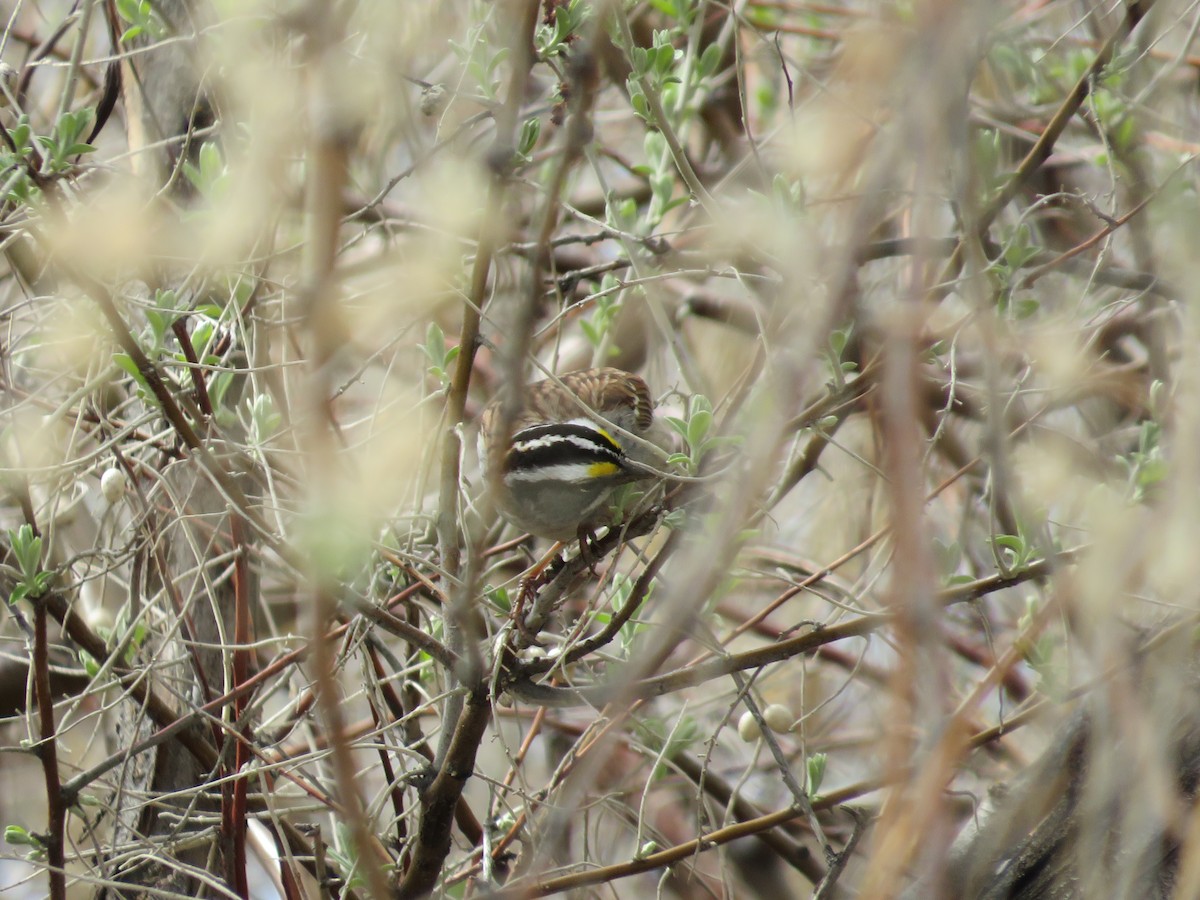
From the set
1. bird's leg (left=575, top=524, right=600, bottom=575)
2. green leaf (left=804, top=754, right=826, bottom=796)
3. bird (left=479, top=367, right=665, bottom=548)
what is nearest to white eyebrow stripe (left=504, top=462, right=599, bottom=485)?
bird (left=479, top=367, right=665, bottom=548)

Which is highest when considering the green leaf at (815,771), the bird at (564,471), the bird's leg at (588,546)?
the bird at (564,471)

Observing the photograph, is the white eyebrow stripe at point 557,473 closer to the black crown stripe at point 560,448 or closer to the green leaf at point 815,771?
the black crown stripe at point 560,448

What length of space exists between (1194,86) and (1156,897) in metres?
2.95

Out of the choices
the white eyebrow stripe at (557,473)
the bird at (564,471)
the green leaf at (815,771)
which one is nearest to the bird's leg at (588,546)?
the bird at (564,471)

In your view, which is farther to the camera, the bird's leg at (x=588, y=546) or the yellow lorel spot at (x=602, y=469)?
the bird's leg at (x=588, y=546)

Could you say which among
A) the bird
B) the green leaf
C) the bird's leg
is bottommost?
the green leaf

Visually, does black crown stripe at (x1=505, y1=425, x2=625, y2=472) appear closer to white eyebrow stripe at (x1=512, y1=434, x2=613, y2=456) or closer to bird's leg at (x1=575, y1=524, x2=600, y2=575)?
white eyebrow stripe at (x1=512, y1=434, x2=613, y2=456)

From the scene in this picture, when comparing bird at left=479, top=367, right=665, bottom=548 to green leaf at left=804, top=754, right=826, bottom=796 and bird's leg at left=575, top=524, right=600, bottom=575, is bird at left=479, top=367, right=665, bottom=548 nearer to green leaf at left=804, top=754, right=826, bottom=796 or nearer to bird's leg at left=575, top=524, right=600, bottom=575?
bird's leg at left=575, top=524, right=600, bottom=575

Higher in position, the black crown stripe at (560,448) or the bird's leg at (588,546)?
the black crown stripe at (560,448)

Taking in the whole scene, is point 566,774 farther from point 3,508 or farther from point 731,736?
point 731,736

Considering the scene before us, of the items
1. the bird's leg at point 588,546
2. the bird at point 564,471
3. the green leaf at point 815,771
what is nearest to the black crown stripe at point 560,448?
the bird at point 564,471

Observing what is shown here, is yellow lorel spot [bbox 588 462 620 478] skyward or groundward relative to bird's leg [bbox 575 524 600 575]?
skyward

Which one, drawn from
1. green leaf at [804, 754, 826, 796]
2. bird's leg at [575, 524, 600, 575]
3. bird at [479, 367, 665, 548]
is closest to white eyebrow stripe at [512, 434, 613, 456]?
bird at [479, 367, 665, 548]

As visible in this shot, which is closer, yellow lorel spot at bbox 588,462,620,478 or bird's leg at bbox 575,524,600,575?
yellow lorel spot at bbox 588,462,620,478
